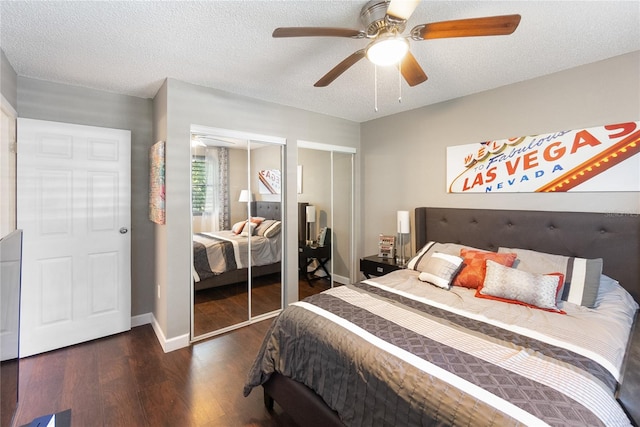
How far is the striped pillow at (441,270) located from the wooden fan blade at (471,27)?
162cm

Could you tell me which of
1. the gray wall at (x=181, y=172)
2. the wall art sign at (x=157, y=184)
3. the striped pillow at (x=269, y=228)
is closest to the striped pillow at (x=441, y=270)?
the striped pillow at (x=269, y=228)

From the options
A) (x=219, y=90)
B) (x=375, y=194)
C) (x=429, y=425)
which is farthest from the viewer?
(x=375, y=194)

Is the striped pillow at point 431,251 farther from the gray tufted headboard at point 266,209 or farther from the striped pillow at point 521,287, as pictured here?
the gray tufted headboard at point 266,209

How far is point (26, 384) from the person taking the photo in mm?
2088

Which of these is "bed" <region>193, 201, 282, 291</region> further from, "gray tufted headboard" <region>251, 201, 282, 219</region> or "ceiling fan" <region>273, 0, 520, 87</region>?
"ceiling fan" <region>273, 0, 520, 87</region>

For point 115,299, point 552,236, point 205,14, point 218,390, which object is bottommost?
point 218,390

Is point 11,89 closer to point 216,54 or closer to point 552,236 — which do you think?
point 216,54

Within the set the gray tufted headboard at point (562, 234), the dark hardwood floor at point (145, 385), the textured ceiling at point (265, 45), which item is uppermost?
the textured ceiling at point (265, 45)

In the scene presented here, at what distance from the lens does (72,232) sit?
263 centimetres

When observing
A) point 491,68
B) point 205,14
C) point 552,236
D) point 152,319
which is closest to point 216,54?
point 205,14

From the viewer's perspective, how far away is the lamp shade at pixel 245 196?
2.98m

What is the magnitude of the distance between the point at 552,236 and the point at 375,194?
199 centimetres

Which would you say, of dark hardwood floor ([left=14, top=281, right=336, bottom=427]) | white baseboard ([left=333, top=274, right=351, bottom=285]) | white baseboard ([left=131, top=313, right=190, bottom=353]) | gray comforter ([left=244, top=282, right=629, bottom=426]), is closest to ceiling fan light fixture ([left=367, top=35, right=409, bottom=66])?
gray comforter ([left=244, top=282, right=629, bottom=426])

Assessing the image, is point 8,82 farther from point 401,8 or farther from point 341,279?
point 341,279
